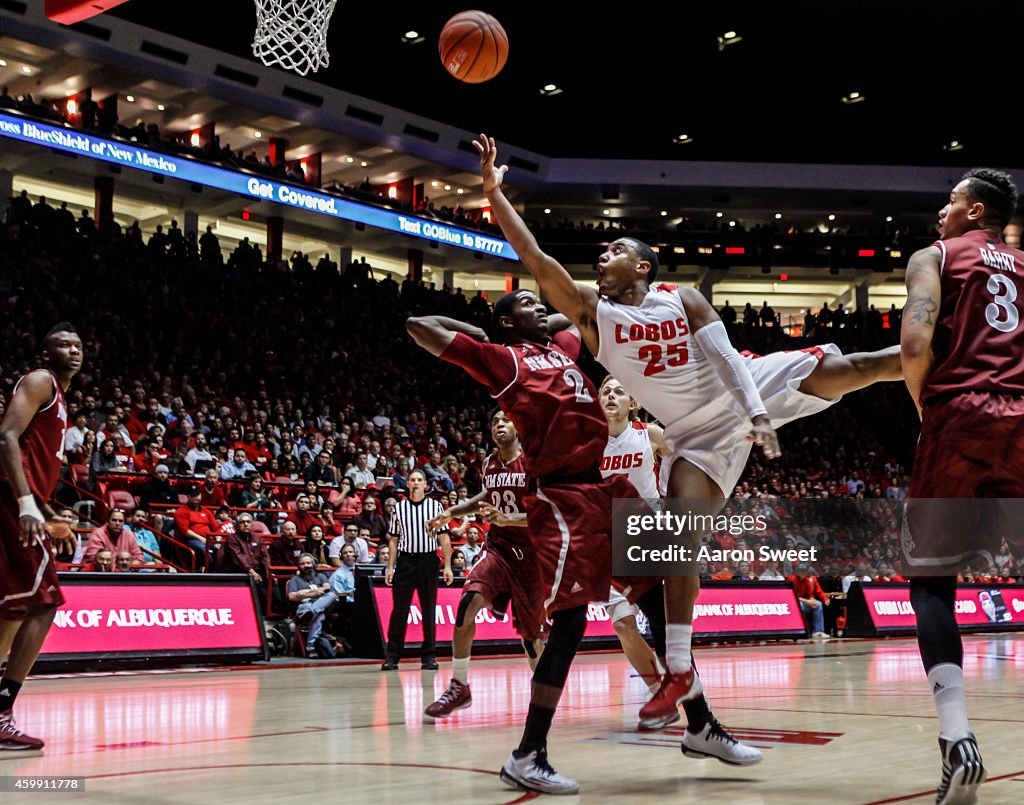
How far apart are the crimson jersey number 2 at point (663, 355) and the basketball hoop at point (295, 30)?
6.06m

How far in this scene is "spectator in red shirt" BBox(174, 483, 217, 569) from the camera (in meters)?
14.0

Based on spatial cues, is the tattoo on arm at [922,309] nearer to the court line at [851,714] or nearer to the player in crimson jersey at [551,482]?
the player in crimson jersey at [551,482]

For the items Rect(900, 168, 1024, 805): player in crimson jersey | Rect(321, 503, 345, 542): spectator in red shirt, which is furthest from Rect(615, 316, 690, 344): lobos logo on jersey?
Rect(321, 503, 345, 542): spectator in red shirt

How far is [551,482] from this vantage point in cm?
461

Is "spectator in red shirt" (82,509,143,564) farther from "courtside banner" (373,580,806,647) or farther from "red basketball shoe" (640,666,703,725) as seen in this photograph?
"red basketball shoe" (640,666,703,725)

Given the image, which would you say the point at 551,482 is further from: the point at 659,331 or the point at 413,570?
the point at 413,570

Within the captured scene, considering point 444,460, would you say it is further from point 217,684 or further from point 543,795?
point 543,795

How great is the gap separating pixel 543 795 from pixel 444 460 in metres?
17.5

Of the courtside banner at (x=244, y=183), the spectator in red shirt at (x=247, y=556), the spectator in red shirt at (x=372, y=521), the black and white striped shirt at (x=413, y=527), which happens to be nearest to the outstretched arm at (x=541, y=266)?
the black and white striped shirt at (x=413, y=527)

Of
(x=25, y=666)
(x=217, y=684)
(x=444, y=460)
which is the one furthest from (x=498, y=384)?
(x=444, y=460)

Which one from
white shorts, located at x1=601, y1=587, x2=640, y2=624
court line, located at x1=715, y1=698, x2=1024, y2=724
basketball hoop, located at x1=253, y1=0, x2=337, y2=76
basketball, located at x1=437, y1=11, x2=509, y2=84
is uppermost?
basketball hoop, located at x1=253, y1=0, x2=337, y2=76

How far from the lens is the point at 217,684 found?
9461mm

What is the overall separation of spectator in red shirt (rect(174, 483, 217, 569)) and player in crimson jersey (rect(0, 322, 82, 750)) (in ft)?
27.2

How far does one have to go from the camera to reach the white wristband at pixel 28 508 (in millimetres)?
5211
